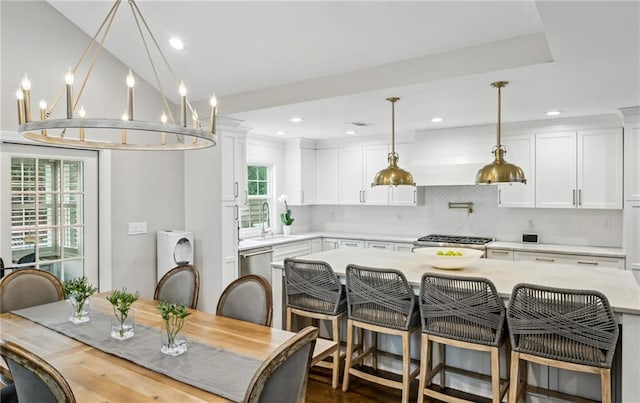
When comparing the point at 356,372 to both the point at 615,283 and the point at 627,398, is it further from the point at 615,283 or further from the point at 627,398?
the point at 615,283

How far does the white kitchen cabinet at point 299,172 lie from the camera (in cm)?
636

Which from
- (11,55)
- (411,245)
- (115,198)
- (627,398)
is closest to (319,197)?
(411,245)

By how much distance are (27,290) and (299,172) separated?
4057mm

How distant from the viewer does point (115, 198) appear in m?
4.05

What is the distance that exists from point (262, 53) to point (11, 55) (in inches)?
79.9

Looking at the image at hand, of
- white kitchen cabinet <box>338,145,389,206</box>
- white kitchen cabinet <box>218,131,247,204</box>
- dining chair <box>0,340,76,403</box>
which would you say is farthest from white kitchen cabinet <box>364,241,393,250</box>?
dining chair <box>0,340,76,403</box>

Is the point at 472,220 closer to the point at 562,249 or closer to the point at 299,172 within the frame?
the point at 562,249

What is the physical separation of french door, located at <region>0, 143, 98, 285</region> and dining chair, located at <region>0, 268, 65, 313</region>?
69 centimetres

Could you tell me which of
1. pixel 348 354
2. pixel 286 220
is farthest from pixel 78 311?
pixel 286 220

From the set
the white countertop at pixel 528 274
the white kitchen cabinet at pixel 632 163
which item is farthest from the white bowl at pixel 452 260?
the white kitchen cabinet at pixel 632 163

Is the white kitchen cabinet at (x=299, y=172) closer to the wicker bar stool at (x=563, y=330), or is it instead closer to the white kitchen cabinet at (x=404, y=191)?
the white kitchen cabinet at (x=404, y=191)

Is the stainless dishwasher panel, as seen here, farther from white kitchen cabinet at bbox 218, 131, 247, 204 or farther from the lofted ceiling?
the lofted ceiling

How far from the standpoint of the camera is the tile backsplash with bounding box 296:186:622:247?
15.7ft

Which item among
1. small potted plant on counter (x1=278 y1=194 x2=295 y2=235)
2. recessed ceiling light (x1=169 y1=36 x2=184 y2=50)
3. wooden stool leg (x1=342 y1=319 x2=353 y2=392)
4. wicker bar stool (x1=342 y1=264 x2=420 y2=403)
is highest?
recessed ceiling light (x1=169 y1=36 x2=184 y2=50)
